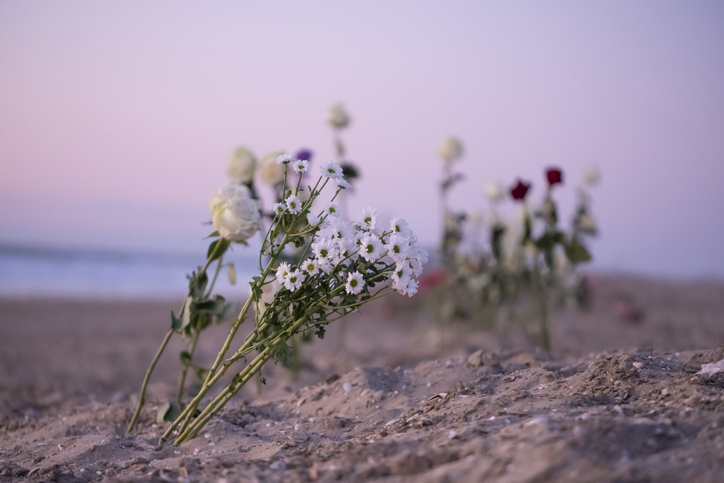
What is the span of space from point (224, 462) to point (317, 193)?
3.20 ft

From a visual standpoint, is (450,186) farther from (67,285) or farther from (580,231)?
(67,285)

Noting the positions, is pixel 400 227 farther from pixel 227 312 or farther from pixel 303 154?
pixel 303 154

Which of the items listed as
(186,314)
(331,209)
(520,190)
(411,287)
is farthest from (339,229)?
(520,190)

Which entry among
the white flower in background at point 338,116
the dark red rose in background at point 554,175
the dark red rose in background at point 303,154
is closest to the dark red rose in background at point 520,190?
the dark red rose in background at point 554,175

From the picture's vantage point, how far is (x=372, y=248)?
201 cm

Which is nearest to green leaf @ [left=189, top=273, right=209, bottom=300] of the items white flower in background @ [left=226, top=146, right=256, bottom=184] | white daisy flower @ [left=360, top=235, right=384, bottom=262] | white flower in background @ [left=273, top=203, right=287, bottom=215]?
white flower in background @ [left=226, top=146, right=256, bottom=184]

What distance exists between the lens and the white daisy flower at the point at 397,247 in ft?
6.53

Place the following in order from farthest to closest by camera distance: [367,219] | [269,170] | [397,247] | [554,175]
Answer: [554,175] → [269,170] → [367,219] → [397,247]

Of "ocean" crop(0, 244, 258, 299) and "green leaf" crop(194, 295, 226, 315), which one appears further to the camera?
"ocean" crop(0, 244, 258, 299)

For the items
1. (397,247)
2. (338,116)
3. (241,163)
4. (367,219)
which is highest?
(338,116)

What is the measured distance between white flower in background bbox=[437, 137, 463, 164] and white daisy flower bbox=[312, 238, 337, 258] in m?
4.03

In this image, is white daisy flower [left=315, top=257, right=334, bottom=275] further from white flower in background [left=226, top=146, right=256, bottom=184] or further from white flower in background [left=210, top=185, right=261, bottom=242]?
white flower in background [left=226, top=146, right=256, bottom=184]

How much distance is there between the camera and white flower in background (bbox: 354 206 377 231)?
2067mm

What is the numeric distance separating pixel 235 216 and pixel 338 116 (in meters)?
2.67
